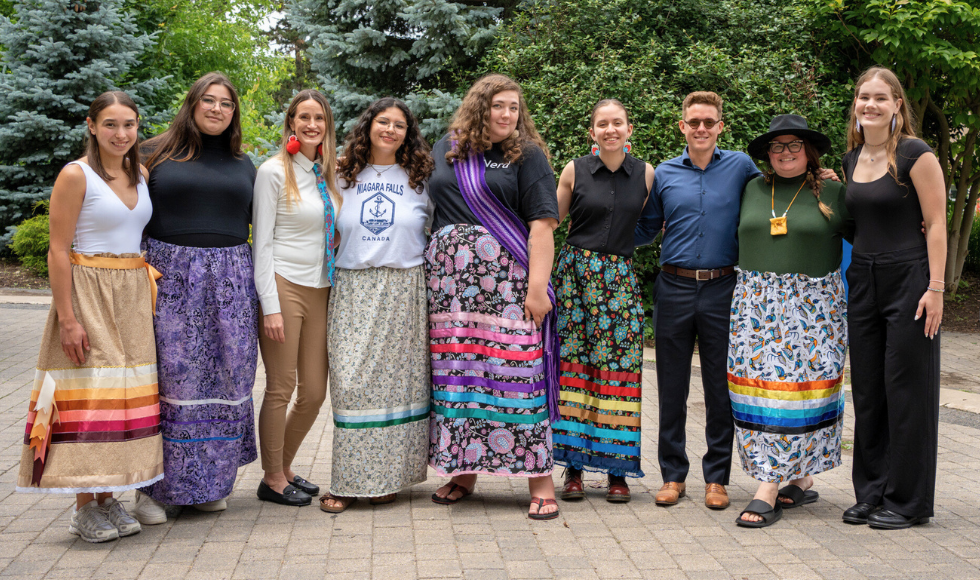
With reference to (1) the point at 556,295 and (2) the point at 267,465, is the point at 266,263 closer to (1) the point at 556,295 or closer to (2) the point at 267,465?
(2) the point at 267,465

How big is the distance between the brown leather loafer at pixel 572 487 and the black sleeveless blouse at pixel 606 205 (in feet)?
3.89

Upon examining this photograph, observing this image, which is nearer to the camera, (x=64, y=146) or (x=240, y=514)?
(x=240, y=514)

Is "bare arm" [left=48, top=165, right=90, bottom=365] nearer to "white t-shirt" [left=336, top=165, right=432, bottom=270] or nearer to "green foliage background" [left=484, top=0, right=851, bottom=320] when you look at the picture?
"white t-shirt" [left=336, top=165, right=432, bottom=270]

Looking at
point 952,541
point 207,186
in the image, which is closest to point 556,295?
point 207,186

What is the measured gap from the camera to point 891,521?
381 centimetres

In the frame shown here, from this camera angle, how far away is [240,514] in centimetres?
394

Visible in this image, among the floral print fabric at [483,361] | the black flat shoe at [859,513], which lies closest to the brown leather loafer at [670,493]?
the floral print fabric at [483,361]

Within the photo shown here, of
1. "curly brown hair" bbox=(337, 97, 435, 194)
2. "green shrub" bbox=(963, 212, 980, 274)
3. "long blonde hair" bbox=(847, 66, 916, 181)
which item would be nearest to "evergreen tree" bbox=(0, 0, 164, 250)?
"curly brown hair" bbox=(337, 97, 435, 194)

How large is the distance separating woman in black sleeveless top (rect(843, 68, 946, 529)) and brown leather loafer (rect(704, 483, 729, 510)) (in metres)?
0.59

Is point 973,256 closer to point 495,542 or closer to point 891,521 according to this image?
point 891,521

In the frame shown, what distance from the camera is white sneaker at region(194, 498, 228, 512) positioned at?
12.9 ft

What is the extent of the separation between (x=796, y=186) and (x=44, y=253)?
1120cm

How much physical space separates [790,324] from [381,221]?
2032mm

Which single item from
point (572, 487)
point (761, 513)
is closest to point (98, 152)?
point (572, 487)
